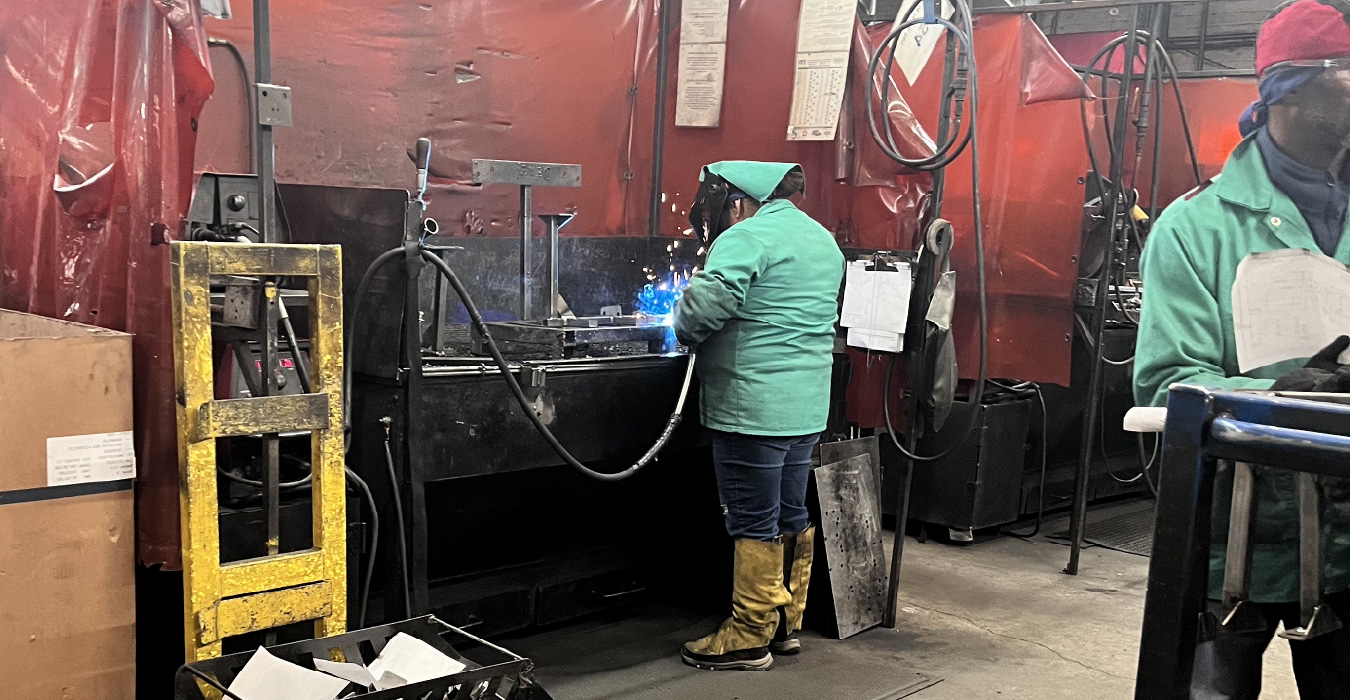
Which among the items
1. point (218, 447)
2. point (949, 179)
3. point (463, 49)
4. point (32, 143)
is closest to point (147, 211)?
point (32, 143)

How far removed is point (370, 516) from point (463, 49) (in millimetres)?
1779

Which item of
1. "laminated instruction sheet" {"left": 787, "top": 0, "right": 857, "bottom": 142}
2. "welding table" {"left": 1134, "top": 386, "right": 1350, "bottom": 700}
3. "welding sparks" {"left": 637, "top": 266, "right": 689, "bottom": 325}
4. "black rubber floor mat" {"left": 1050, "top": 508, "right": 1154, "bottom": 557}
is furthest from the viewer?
"black rubber floor mat" {"left": 1050, "top": 508, "right": 1154, "bottom": 557}

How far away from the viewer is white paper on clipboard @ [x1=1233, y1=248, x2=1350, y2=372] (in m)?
1.58

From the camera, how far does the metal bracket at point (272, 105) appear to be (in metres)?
2.28

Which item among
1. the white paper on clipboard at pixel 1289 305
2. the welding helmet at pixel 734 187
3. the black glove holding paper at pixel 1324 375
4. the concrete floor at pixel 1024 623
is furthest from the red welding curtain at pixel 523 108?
the black glove holding paper at pixel 1324 375

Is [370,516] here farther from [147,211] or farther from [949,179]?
[949,179]

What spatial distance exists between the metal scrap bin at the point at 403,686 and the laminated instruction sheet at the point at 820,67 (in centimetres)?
220

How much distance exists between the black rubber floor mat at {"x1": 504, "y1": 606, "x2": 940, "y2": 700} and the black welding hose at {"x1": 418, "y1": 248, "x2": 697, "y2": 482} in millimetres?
613

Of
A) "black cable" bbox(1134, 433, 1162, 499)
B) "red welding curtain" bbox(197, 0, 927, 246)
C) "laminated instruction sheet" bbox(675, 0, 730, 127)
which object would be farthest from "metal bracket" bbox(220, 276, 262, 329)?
"black cable" bbox(1134, 433, 1162, 499)

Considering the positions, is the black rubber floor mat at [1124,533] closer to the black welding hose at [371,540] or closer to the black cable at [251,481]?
the black welding hose at [371,540]

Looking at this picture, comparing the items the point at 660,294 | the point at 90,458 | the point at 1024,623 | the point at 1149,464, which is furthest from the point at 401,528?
the point at 1149,464

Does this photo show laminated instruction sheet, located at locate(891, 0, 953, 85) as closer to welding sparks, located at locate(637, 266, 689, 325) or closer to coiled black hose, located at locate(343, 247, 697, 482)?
welding sparks, located at locate(637, 266, 689, 325)

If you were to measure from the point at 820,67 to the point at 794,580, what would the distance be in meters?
1.74

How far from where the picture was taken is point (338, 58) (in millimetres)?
3324
